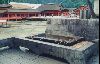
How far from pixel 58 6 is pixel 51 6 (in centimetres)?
134

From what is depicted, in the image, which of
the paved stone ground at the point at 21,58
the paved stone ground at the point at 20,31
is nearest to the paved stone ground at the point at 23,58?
the paved stone ground at the point at 21,58

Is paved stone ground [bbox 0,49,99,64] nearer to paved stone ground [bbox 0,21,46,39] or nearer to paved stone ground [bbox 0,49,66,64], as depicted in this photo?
paved stone ground [bbox 0,49,66,64]

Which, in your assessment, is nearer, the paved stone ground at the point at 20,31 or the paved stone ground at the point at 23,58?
the paved stone ground at the point at 23,58

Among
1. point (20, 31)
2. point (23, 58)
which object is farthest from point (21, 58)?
point (20, 31)

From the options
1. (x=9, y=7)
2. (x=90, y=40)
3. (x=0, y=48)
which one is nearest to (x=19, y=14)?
(x=9, y=7)

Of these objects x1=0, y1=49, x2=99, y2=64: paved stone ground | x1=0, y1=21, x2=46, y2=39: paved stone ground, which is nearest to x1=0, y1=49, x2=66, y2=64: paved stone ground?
x1=0, y1=49, x2=99, y2=64: paved stone ground

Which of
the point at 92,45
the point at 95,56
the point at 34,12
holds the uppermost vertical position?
the point at 34,12

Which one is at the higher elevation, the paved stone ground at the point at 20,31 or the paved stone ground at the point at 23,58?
the paved stone ground at the point at 20,31

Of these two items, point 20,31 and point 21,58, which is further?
point 20,31

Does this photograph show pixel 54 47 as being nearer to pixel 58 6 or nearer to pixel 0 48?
pixel 0 48

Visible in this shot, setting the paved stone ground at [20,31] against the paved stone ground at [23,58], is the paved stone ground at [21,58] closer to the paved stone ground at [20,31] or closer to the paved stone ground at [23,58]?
the paved stone ground at [23,58]

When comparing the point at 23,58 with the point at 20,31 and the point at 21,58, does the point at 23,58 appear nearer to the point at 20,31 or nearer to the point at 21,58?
the point at 21,58

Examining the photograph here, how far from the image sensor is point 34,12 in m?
31.1

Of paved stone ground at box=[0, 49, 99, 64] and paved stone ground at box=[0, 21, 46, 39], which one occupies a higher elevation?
paved stone ground at box=[0, 21, 46, 39]
